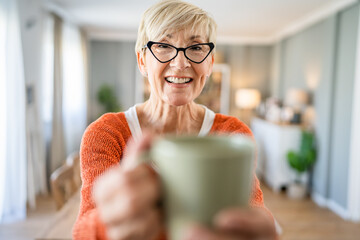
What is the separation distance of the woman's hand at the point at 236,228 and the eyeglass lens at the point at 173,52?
0.44 metres

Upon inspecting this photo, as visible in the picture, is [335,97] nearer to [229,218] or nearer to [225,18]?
[225,18]

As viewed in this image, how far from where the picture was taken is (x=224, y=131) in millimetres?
787

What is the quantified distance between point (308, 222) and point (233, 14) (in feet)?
10.5

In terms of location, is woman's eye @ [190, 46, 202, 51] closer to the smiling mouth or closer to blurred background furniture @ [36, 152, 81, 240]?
the smiling mouth

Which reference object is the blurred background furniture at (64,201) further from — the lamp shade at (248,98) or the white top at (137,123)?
the lamp shade at (248,98)

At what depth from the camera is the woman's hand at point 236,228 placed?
33cm

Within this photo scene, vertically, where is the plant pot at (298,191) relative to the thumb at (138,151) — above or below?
below

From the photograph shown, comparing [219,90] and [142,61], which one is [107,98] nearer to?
[219,90]

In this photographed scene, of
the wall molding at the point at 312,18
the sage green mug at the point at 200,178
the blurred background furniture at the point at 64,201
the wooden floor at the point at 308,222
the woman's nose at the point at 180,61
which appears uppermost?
the wall molding at the point at 312,18

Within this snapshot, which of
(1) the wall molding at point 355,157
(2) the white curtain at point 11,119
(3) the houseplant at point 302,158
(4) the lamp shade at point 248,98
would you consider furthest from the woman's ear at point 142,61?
(4) the lamp shade at point 248,98

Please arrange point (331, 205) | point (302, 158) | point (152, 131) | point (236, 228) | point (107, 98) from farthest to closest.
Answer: point (107, 98) → point (302, 158) → point (331, 205) → point (152, 131) → point (236, 228)

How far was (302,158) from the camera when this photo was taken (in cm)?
431

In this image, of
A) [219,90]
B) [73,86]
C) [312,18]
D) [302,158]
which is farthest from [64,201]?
[219,90]

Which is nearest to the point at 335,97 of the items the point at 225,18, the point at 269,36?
the point at 225,18
